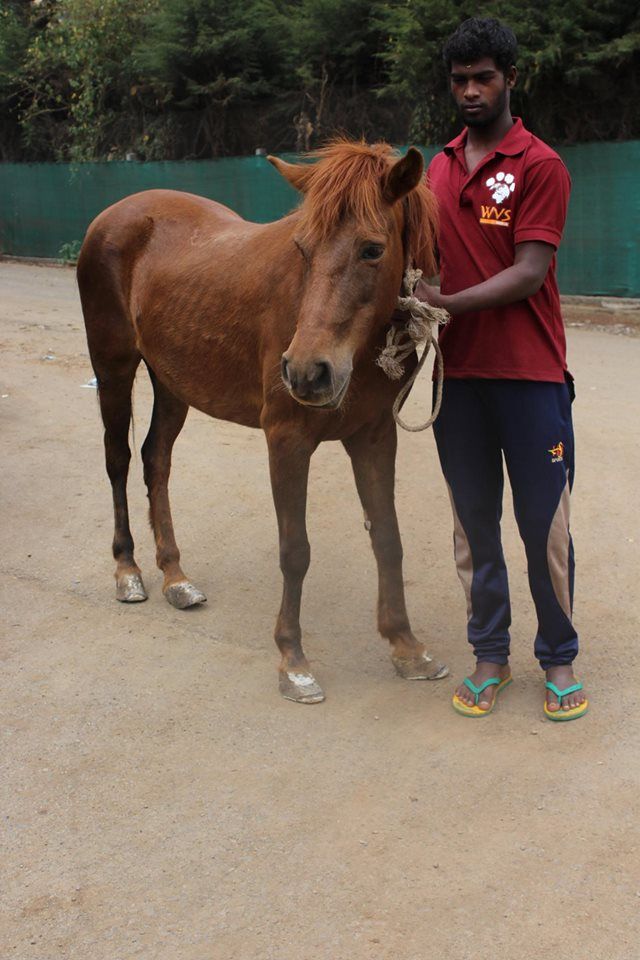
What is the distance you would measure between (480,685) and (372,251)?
5.20 feet

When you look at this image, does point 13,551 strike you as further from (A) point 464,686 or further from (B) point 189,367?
(A) point 464,686

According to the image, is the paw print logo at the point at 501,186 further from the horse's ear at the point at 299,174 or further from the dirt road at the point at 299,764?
the dirt road at the point at 299,764

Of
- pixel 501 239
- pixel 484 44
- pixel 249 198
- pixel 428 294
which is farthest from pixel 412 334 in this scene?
pixel 249 198

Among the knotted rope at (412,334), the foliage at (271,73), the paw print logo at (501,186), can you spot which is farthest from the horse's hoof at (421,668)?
the foliage at (271,73)

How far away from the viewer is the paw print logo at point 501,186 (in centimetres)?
307

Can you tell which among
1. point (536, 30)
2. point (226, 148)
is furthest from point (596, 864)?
point (226, 148)

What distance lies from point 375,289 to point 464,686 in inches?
58.3

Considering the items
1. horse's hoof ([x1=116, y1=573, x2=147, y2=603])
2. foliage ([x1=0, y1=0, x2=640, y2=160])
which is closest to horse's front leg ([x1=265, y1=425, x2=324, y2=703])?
horse's hoof ([x1=116, y1=573, x2=147, y2=603])

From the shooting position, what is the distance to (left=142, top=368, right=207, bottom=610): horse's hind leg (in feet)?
15.4

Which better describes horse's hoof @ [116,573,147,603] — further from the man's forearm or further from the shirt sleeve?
the shirt sleeve

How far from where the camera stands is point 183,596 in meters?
4.56

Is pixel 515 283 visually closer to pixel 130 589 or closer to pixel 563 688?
pixel 563 688

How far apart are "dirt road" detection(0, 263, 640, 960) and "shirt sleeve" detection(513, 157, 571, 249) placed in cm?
167

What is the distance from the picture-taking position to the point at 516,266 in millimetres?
3039
